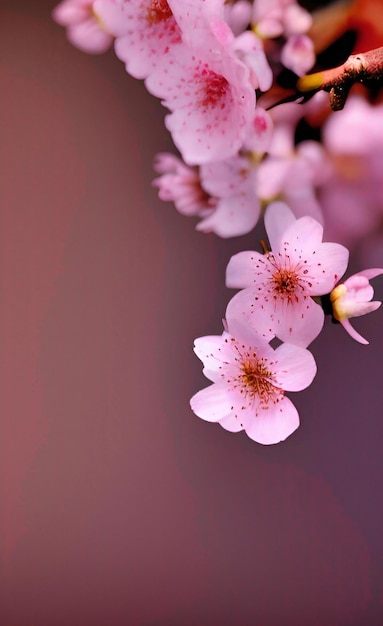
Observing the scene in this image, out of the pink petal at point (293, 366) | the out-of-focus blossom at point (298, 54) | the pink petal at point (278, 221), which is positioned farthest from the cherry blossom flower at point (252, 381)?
the out-of-focus blossom at point (298, 54)

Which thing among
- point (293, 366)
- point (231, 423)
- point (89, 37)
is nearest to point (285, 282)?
point (293, 366)

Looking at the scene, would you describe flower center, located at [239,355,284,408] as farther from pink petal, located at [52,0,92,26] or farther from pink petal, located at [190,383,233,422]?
pink petal, located at [52,0,92,26]

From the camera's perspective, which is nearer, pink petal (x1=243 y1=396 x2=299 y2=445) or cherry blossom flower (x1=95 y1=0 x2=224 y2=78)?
cherry blossom flower (x1=95 y1=0 x2=224 y2=78)

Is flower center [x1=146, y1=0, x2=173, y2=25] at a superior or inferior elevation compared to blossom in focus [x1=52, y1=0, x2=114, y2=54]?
inferior

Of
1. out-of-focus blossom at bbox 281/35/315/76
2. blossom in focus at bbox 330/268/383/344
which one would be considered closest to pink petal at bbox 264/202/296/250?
blossom in focus at bbox 330/268/383/344

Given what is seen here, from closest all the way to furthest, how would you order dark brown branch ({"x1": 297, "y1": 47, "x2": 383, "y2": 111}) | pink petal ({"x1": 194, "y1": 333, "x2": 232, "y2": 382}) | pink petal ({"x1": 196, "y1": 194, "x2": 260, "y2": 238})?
1. dark brown branch ({"x1": 297, "y1": 47, "x2": 383, "y2": 111})
2. pink petal ({"x1": 194, "y1": 333, "x2": 232, "y2": 382})
3. pink petal ({"x1": 196, "y1": 194, "x2": 260, "y2": 238})

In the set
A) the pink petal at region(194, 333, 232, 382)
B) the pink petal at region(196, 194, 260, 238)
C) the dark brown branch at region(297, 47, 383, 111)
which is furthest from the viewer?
the pink petal at region(196, 194, 260, 238)

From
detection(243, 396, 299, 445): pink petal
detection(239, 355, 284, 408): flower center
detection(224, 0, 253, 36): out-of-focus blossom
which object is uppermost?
detection(224, 0, 253, 36): out-of-focus blossom
